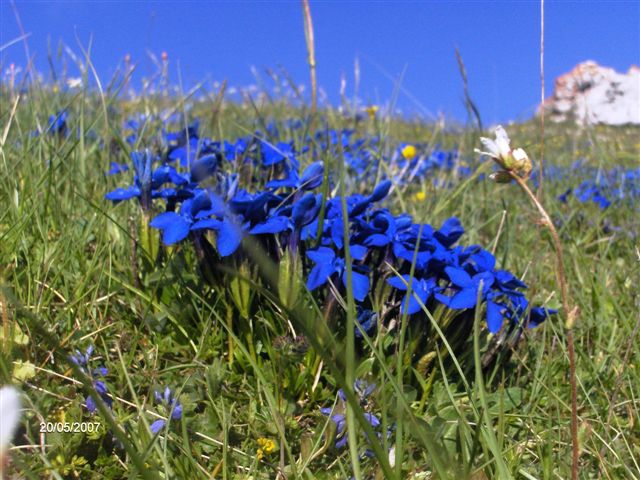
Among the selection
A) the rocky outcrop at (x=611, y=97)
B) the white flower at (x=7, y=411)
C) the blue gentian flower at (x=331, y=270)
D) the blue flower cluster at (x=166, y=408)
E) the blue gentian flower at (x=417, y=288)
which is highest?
the rocky outcrop at (x=611, y=97)

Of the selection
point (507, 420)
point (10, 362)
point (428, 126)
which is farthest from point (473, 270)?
point (428, 126)

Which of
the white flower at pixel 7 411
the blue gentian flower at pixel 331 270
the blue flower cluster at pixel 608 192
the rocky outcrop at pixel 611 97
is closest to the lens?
the white flower at pixel 7 411

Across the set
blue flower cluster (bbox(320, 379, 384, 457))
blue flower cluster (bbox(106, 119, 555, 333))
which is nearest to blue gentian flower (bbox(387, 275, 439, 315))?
blue flower cluster (bbox(106, 119, 555, 333))

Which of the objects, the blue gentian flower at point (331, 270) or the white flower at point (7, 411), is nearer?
the white flower at point (7, 411)

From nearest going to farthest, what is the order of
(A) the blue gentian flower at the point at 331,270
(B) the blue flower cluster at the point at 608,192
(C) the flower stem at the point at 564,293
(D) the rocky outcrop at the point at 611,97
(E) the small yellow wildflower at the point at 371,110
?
(C) the flower stem at the point at 564,293
(A) the blue gentian flower at the point at 331,270
(B) the blue flower cluster at the point at 608,192
(E) the small yellow wildflower at the point at 371,110
(D) the rocky outcrop at the point at 611,97

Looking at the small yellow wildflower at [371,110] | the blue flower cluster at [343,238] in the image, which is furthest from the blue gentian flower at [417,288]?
the small yellow wildflower at [371,110]

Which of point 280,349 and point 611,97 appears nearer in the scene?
point 280,349

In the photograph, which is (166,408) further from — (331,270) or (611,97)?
(611,97)

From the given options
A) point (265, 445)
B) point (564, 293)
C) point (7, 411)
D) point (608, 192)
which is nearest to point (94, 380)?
point (265, 445)

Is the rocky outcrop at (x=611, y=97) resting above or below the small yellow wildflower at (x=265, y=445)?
above

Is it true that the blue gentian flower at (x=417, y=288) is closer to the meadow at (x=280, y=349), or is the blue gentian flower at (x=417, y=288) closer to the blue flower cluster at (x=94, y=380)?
the meadow at (x=280, y=349)

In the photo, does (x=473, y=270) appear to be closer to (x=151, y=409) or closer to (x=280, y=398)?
(x=280, y=398)
